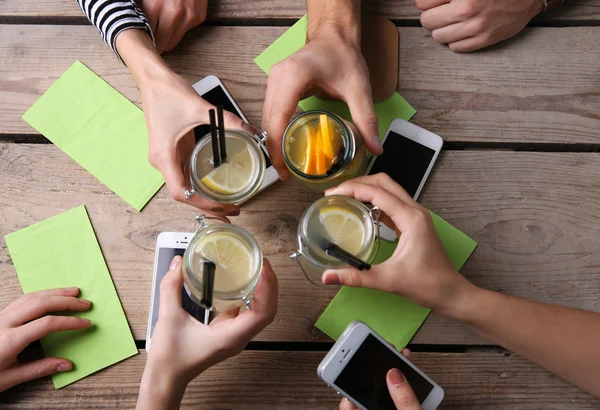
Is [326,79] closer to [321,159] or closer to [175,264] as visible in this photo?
[321,159]

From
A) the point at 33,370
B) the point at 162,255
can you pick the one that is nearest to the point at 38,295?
the point at 33,370

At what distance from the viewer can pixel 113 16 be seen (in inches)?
35.9

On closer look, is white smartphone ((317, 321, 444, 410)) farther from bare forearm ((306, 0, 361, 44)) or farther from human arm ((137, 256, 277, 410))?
bare forearm ((306, 0, 361, 44))

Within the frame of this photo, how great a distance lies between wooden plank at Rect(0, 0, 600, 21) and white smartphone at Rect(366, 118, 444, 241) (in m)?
0.24

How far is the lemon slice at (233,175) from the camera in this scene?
0.79 meters

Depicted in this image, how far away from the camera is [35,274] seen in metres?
0.96

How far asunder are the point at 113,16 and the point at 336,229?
568 mm

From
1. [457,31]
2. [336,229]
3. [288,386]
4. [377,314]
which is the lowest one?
[288,386]

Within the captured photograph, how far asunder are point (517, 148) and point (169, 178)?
673 mm

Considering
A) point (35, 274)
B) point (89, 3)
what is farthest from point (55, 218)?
point (89, 3)

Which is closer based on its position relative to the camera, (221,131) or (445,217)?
(221,131)

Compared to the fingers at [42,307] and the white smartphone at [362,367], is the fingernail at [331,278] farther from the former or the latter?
the fingers at [42,307]

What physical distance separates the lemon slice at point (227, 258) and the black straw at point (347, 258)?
5.5 inches

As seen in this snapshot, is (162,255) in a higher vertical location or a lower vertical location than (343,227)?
lower
